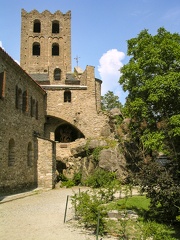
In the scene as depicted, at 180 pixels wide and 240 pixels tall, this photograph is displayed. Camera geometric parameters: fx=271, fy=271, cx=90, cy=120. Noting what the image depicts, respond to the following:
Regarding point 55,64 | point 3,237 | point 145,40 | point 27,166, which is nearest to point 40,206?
point 3,237

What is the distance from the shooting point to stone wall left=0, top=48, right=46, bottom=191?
1656 centimetres

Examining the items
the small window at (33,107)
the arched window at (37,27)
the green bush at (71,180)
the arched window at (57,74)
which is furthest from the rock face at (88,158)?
the arched window at (37,27)

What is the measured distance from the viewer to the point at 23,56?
38375 mm

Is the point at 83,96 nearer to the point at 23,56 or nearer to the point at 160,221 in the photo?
the point at 23,56

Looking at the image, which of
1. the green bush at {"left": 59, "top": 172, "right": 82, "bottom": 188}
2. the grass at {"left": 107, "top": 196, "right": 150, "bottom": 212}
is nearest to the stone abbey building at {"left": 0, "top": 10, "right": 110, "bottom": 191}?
the green bush at {"left": 59, "top": 172, "right": 82, "bottom": 188}

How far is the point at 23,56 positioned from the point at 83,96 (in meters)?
15.4

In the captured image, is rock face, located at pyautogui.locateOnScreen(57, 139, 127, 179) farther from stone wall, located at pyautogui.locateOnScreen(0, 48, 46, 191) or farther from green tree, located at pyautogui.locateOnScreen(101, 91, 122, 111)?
green tree, located at pyautogui.locateOnScreen(101, 91, 122, 111)

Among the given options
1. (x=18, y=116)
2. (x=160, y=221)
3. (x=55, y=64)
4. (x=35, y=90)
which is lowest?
(x=160, y=221)

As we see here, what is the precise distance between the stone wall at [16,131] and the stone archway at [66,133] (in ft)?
19.1

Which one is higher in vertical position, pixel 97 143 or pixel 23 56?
pixel 23 56

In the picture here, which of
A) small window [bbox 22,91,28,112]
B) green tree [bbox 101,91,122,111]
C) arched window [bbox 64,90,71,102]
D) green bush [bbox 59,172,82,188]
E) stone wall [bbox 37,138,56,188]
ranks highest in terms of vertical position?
green tree [bbox 101,91,122,111]

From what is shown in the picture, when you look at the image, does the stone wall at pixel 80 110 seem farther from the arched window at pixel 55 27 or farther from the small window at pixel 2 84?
the arched window at pixel 55 27

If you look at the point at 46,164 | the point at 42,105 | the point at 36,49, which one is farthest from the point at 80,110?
the point at 36,49

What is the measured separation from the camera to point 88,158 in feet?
79.3
